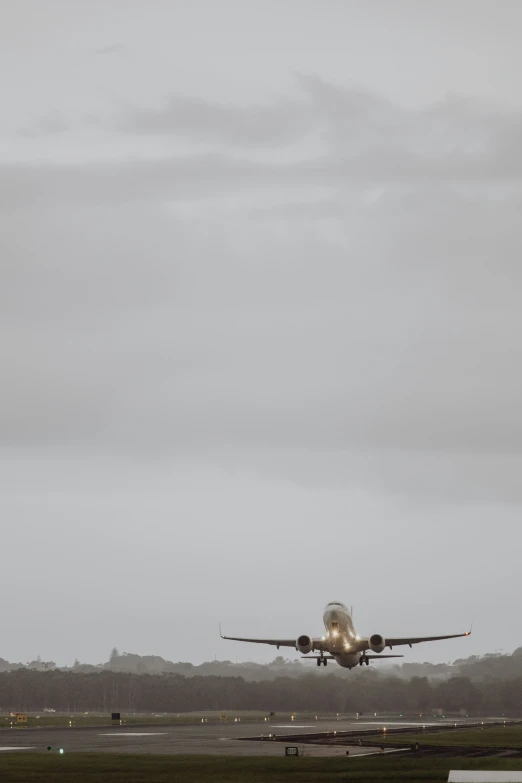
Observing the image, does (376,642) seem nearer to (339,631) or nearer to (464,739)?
(339,631)

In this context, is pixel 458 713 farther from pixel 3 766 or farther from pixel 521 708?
pixel 3 766

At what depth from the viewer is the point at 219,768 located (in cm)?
5359

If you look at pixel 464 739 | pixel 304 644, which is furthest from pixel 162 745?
pixel 304 644

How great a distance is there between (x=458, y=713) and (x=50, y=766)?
15631 cm

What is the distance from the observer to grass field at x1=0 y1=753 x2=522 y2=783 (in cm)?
4812

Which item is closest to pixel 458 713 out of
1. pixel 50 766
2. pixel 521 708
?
pixel 521 708

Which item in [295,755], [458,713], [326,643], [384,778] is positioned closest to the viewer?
[384,778]

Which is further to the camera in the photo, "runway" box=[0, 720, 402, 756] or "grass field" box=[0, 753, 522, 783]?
"runway" box=[0, 720, 402, 756]

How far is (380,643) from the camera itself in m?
118

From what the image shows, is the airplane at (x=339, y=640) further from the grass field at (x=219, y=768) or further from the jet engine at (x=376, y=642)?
the grass field at (x=219, y=768)

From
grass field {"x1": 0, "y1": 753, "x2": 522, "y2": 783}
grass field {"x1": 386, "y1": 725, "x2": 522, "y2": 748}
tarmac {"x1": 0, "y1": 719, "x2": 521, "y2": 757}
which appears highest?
grass field {"x1": 0, "y1": 753, "x2": 522, "y2": 783}

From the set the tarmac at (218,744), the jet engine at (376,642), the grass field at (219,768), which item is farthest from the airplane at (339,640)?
the grass field at (219,768)

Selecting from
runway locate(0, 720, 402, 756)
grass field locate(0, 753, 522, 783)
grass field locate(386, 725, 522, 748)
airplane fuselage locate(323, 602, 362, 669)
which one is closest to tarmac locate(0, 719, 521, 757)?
runway locate(0, 720, 402, 756)

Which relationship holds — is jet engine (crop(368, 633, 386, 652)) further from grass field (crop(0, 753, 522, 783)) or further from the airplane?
grass field (crop(0, 753, 522, 783))
